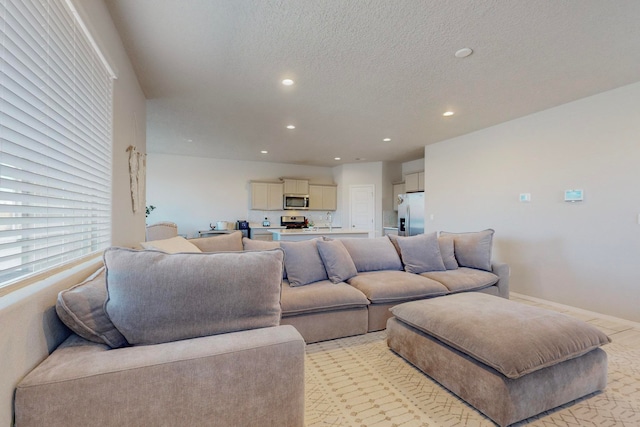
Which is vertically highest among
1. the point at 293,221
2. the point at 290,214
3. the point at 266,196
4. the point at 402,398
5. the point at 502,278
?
the point at 266,196

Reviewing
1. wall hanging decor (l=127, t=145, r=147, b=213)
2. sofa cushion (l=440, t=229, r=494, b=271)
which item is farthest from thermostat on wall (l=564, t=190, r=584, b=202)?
wall hanging decor (l=127, t=145, r=147, b=213)

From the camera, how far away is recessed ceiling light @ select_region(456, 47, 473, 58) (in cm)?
247

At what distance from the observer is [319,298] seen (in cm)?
262

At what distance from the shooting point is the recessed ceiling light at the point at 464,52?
8.10 ft

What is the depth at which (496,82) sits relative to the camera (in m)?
3.07

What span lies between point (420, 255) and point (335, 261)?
1.17 meters

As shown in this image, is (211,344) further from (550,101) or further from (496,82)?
(550,101)

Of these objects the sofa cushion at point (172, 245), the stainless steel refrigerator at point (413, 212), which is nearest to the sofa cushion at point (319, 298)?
the sofa cushion at point (172, 245)

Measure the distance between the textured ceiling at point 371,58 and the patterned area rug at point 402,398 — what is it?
2589 mm

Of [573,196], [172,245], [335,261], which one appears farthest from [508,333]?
[573,196]

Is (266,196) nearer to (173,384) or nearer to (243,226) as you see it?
(243,226)

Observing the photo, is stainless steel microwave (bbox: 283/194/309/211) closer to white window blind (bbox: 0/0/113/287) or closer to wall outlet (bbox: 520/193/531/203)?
wall outlet (bbox: 520/193/531/203)

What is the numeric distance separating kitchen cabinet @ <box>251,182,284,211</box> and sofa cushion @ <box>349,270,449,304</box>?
4811 millimetres

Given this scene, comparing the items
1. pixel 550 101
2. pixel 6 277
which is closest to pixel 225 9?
pixel 6 277
